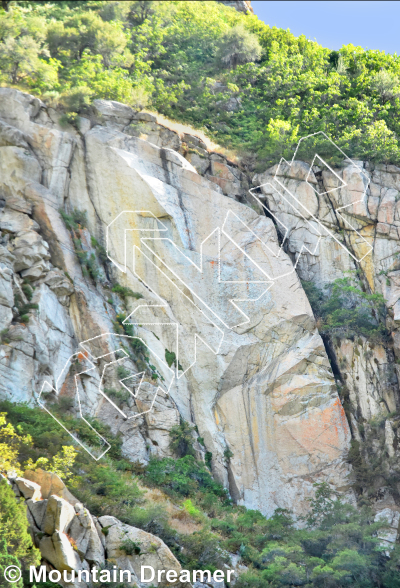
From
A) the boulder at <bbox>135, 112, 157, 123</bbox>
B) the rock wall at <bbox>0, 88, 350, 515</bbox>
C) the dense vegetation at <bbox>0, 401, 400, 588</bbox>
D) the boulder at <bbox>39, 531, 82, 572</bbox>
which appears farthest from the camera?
the boulder at <bbox>135, 112, 157, 123</bbox>

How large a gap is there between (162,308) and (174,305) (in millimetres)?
541

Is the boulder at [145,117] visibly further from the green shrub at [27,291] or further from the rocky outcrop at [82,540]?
the rocky outcrop at [82,540]

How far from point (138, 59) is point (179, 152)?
880 cm

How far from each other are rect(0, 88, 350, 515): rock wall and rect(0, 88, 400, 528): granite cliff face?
0.05 meters

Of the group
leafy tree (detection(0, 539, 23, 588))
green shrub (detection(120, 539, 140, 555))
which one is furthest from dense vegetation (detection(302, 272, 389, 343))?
leafy tree (detection(0, 539, 23, 588))

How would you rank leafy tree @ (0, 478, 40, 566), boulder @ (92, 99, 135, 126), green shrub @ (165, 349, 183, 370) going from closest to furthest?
leafy tree @ (0, 478, 40, 566) < green shrub @ (165, 349, 183, 370) < boulder @ (92, 99, 135, 126)

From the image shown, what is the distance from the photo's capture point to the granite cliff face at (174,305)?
69.3 feet

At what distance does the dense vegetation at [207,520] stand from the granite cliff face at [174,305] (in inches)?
49.0

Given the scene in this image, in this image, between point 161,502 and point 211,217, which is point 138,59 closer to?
point 211,217

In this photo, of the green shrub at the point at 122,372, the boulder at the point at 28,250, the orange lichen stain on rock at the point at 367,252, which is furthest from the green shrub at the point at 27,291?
the orange lichen stain on rock at the point at 367,252

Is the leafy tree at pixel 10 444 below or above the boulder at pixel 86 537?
above

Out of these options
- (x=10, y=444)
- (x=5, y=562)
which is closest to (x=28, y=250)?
(x=10, y=444)

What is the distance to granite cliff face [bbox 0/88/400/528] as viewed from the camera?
21125mm

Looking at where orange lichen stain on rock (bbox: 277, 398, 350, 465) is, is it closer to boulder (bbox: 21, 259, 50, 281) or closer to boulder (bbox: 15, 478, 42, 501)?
boulder (bbox: 15, 478, 42, 501)
